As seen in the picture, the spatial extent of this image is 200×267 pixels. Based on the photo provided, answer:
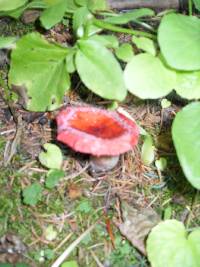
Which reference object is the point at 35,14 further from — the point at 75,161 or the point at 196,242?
the point at 196,242

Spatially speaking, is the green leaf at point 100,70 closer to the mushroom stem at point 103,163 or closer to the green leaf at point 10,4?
the mushroom stem at point 103,163

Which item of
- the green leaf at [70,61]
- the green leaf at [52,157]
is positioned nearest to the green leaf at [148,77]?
the green leaf at [70,61]

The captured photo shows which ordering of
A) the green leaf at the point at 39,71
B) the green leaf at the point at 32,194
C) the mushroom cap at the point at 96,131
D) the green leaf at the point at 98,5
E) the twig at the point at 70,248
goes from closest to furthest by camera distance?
the mushroom cap at the point at 96,131 → the twig at the point at 70,248 → the green leaf at the point at 32,194 → the green leaf at the point at 39,71 → the green leaf at the point at 98,5

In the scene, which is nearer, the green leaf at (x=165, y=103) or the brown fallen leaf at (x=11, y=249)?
the brown fallen leaf at (x=11, y=249)

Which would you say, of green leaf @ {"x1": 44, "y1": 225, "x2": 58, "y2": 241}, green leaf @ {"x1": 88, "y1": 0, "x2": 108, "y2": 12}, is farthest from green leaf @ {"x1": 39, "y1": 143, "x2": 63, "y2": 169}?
green leaf @ {"x1": 88, "y1": 0, "x2": 108, "y2": 12}

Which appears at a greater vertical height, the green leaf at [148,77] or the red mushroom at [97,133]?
the green leaf at [148,77]

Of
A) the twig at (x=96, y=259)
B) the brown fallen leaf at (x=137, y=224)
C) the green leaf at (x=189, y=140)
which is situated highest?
the green leaf at (x=189, y=140)

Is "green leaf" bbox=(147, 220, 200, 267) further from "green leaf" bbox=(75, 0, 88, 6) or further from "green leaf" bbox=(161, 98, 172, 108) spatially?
"green leaf" bbox=(75, 0, 88, 6)
